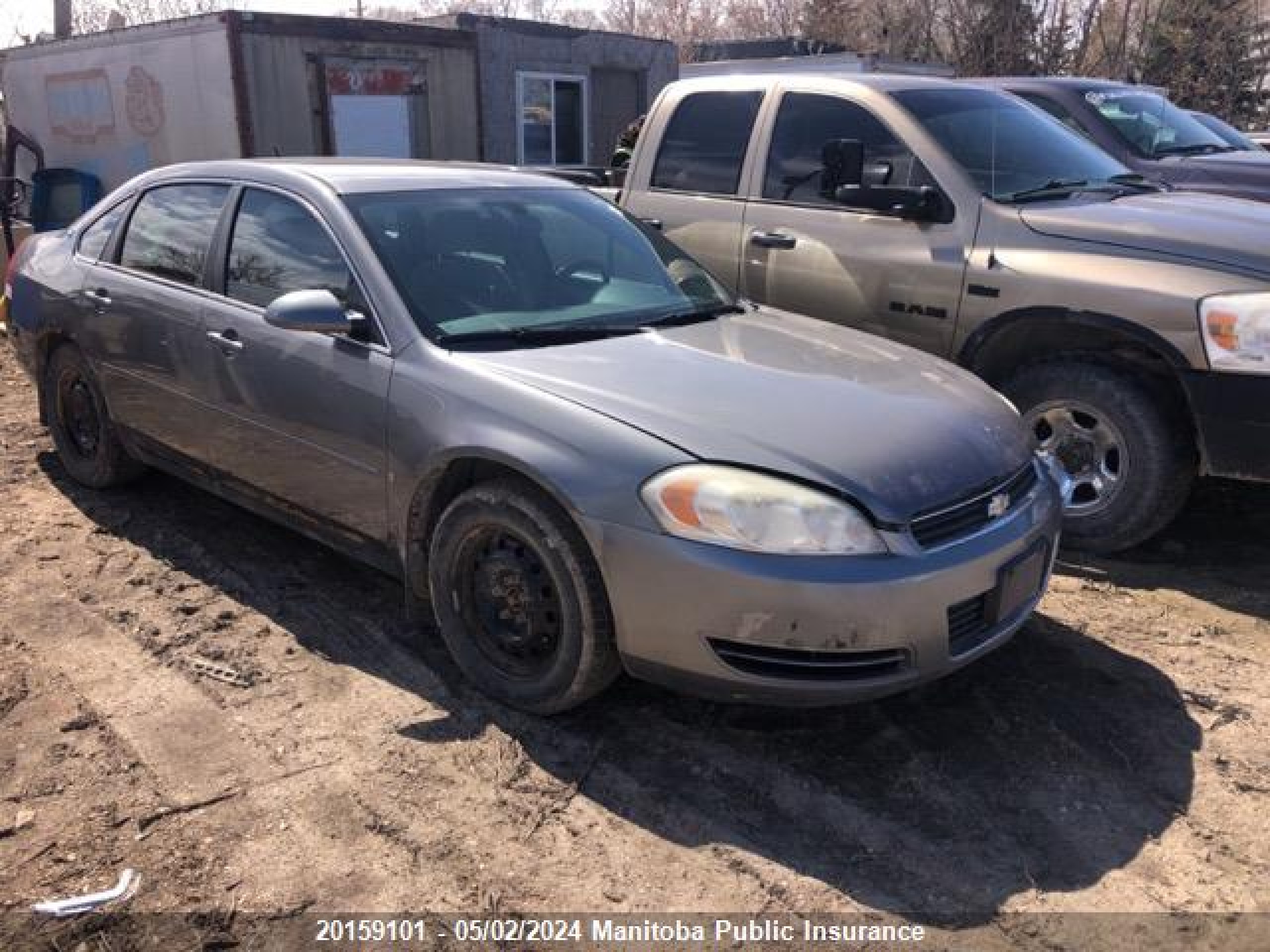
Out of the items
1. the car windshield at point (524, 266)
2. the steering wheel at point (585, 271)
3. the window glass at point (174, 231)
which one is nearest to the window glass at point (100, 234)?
the window glass at point (174, 231)

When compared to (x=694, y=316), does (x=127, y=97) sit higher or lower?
higher

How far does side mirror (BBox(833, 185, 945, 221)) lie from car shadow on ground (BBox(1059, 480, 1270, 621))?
1.68 metres

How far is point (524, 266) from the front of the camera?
3.88 metres

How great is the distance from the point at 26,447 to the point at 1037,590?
5629mm

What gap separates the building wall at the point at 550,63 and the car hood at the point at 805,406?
11.6m

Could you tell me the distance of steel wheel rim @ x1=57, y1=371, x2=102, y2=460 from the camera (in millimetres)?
5133

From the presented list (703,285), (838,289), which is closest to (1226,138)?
(838,289)

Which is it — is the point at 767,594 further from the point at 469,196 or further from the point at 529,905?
the point at 469,196

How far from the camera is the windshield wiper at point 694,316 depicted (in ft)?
12.7

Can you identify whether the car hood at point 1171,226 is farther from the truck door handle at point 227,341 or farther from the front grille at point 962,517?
the truck door handle at point 227,341

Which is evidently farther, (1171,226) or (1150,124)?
(1150,124)

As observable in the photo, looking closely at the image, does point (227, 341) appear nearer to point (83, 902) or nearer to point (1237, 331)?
point (83, 902)

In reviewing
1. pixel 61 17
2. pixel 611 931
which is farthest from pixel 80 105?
pixel 611 931

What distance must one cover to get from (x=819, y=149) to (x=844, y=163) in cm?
38
